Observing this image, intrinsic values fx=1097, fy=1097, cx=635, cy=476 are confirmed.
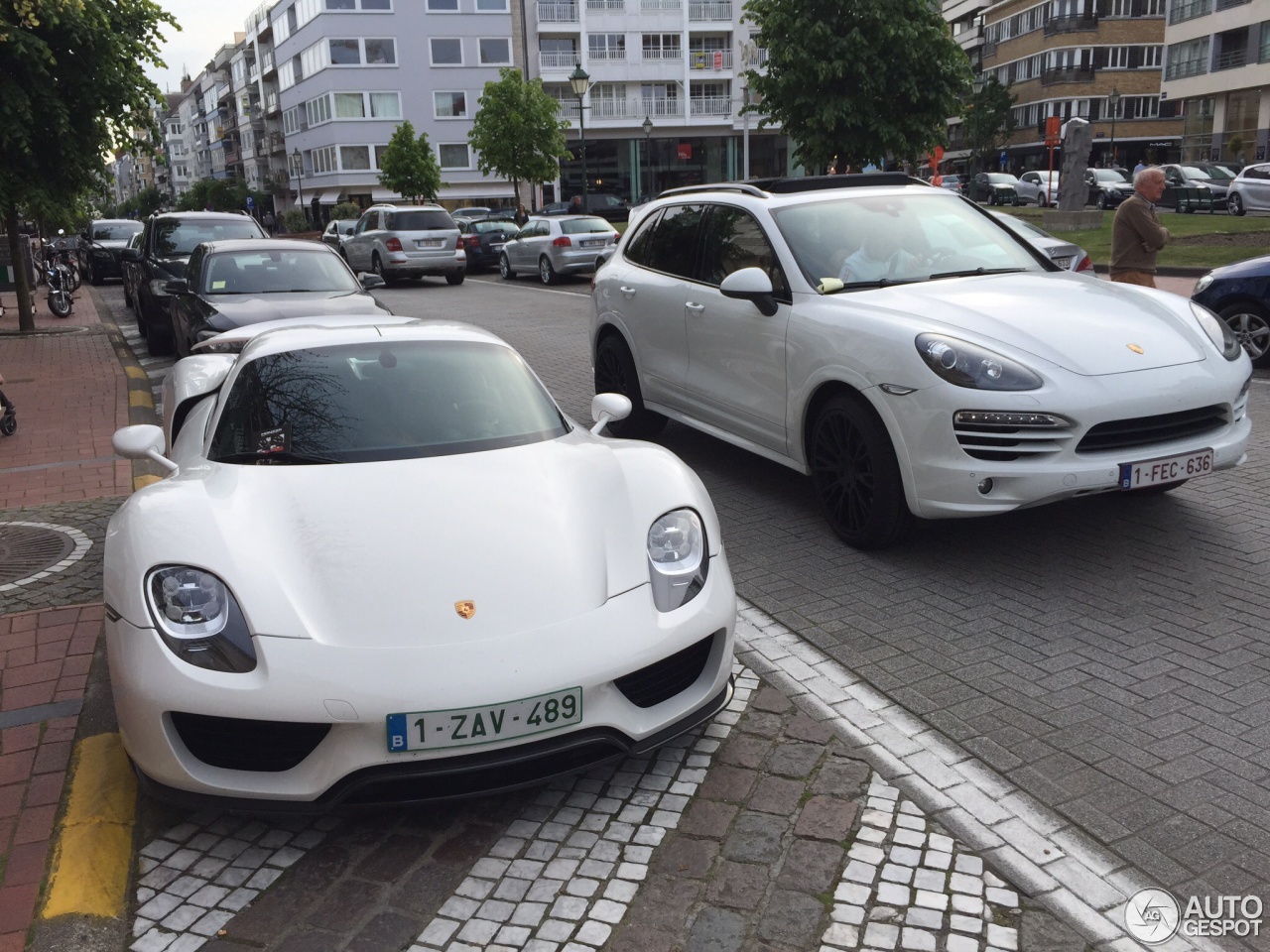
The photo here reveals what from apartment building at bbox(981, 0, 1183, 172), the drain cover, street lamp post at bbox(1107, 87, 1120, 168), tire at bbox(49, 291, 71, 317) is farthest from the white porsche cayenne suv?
apartment building at bbox(981, 0, 1183, 172)

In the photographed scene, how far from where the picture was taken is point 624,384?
7926 millimetres

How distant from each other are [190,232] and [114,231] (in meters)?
19.0

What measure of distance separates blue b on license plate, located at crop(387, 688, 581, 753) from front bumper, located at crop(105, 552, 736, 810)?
2 centimetres

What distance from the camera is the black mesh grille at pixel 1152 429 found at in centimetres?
471

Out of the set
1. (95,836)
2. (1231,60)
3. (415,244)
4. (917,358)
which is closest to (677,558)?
(95,836)

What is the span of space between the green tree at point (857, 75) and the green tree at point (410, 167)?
3465 cm

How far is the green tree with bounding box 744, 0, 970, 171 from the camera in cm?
2238

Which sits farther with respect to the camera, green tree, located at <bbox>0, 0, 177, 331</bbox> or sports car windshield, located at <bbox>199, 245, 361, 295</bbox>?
green tree, located at <bbox>0, 0, 177, 331</bbox>

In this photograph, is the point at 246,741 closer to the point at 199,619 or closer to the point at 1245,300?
the point at 199,619

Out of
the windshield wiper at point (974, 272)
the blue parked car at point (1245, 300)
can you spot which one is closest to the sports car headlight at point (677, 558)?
the windshield wiper at point (974, 272)

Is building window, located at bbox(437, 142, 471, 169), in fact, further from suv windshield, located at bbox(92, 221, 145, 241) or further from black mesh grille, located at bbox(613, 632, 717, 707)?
black mesh grille, located at bbox(613, 632, 717, 707)

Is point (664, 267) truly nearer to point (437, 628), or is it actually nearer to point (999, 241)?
point (999, 241)

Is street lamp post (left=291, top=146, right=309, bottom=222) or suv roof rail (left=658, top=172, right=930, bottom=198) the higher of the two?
street lamp post (left=291, top=146, right=309, bottom=222)

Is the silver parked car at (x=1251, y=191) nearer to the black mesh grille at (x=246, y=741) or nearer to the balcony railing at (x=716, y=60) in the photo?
the black mesh grille at (x=246, y=741)
